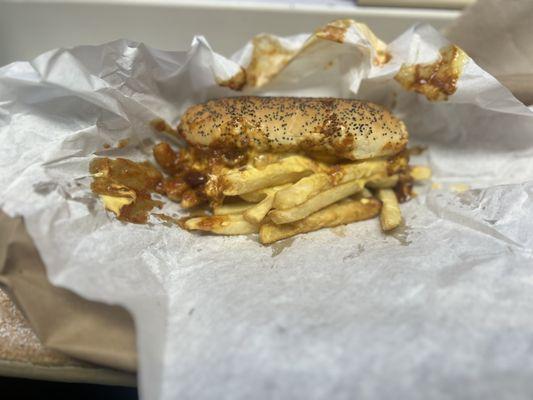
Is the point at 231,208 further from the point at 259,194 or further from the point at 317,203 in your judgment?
the point at 317,203

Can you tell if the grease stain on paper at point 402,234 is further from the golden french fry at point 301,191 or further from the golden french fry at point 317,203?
the golden french fry at point 301,191

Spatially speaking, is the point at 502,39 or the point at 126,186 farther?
the point at 502,39

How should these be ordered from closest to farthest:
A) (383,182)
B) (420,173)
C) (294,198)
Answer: (294,198) → (383,182) → (420,173)

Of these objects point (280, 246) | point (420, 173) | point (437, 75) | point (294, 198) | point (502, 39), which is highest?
point (502, 39)

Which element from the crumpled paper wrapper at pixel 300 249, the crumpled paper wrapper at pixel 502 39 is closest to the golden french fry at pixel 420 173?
the crumpled paper wrapper at pixel 300 249

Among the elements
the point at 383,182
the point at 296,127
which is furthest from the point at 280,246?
the point at 383,182

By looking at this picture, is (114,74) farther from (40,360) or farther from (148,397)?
(148,397)

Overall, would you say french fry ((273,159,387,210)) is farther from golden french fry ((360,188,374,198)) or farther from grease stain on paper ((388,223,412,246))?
grease stain on paper ((388,223,412,246))
